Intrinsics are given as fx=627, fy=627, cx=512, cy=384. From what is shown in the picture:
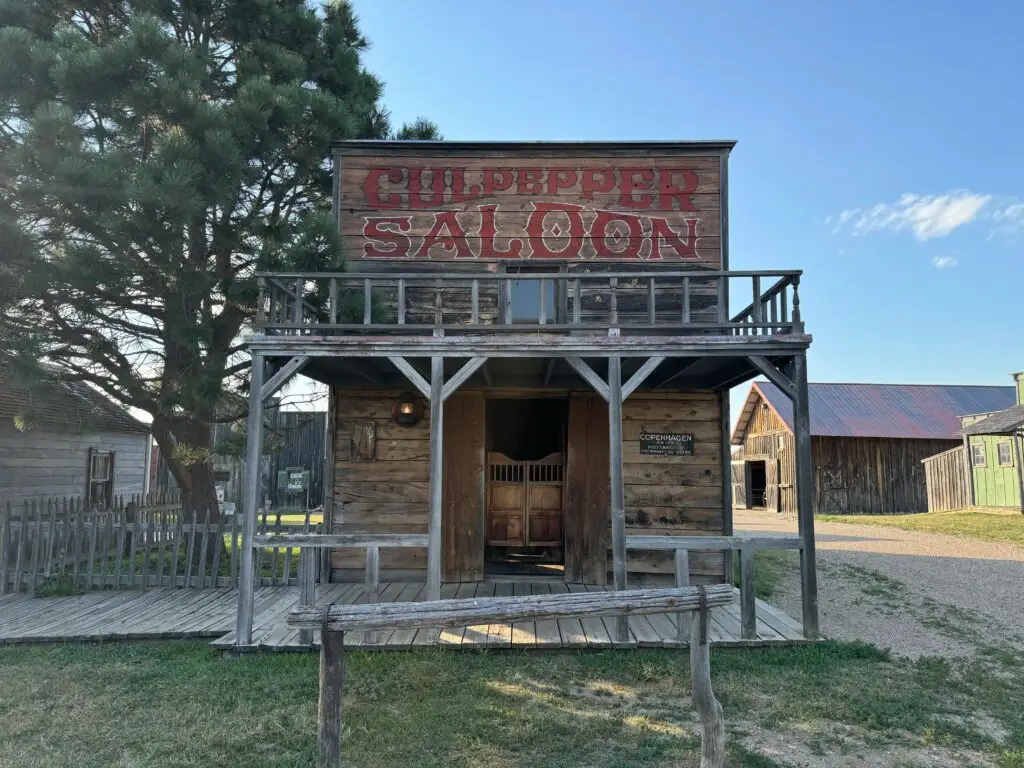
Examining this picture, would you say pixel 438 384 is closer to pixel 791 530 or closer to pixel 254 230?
pixel 254 230

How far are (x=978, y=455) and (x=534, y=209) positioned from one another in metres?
22.1

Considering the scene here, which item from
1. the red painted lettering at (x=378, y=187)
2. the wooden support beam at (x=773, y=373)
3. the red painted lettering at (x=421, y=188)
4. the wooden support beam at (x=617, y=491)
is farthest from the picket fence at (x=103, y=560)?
the wooden support beam at (x=773, y=373)

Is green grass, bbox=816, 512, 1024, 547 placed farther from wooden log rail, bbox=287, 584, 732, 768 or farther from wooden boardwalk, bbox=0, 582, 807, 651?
wooden log rail, bbox=287, 584, 732, 768

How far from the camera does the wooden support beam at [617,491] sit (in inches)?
249

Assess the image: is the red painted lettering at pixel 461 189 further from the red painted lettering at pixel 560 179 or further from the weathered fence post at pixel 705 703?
the weathered fence post at pixel 705 703

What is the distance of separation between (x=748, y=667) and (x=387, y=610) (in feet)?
12.4

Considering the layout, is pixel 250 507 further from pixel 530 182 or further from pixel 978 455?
pixel 978 455

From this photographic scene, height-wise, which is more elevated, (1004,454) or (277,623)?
(1004,454)

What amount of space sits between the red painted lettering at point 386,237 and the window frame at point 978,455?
23.3m

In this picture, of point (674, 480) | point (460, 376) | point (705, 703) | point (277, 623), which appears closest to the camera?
point (705, 703)

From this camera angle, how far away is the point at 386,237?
30.4 ft

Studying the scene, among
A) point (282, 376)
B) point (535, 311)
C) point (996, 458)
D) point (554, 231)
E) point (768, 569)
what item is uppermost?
point (554, 231)

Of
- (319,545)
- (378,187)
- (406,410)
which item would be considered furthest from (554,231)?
(319,545)

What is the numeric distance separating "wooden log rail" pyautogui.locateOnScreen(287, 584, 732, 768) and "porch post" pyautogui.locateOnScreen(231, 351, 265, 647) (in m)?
2.69
